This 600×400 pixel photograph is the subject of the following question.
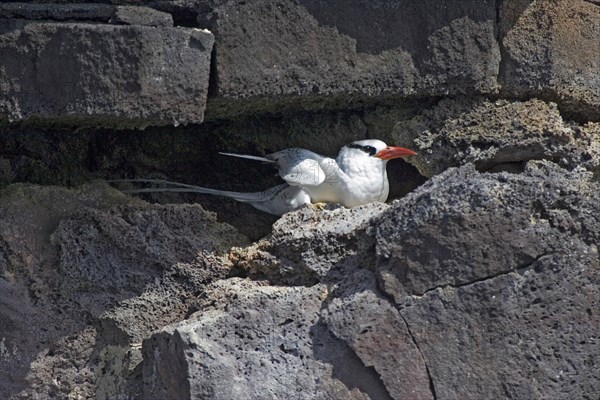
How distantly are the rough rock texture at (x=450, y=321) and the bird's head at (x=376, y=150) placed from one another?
75 cm

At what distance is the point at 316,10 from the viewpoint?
4266 mm

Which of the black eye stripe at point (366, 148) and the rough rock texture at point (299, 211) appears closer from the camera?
the rough rock texture at point (299, 211)

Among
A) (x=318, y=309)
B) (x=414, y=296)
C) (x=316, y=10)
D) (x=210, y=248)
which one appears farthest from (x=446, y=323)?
(x=316, y=10)

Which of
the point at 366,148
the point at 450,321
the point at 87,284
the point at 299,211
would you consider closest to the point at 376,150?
the point at 366,148

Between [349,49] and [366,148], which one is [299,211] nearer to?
[366,148]

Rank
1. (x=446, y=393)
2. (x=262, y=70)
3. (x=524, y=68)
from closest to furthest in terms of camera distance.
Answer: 1. (x=446, y=393)
2. (x=262, y=70)
3. (x=524, y=68)

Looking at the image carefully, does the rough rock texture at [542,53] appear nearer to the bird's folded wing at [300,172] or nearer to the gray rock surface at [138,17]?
the bird's folded wing at [300,172]

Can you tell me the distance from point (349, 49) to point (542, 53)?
0.73m

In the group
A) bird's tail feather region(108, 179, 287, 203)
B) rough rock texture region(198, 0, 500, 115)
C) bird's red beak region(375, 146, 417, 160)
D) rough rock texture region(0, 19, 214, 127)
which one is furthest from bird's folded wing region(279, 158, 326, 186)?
rough rock texture region(0, 19, 214, 127)

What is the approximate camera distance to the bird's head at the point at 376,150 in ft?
15.0

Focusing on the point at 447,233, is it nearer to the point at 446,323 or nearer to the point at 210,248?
the point at 446,323

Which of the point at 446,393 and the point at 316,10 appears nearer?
the point at 446,393

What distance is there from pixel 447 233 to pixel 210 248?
94 cm

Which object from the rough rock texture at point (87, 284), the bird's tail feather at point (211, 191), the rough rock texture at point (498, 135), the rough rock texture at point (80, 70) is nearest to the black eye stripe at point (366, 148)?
the rough rock texture at point (498, 135)
